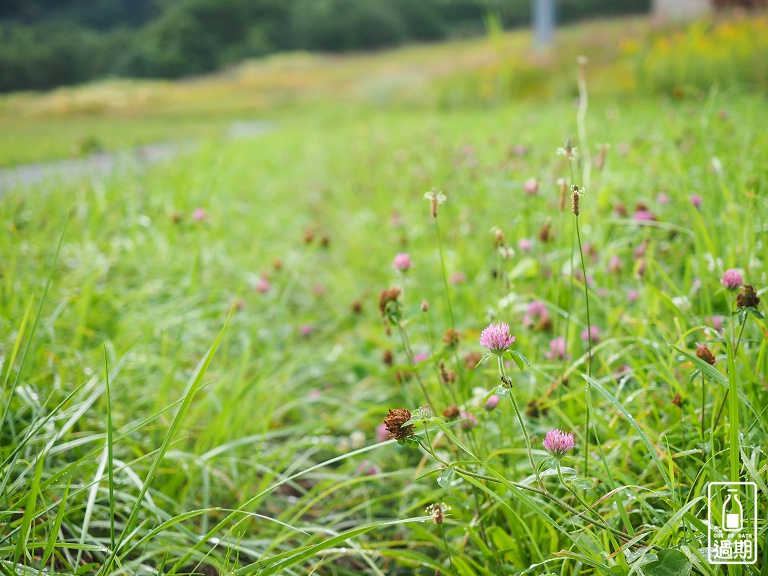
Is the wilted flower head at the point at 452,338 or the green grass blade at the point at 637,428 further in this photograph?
the wilted flower head at the point at 452,338

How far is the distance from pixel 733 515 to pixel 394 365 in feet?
2.35

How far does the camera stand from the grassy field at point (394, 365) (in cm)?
75

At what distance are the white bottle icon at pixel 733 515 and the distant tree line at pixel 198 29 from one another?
2.10 m

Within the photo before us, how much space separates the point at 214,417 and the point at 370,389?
0.43 meters

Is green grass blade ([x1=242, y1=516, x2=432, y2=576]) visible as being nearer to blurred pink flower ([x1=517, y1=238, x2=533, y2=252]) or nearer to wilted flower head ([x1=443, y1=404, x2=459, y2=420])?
wilted flower head ([x1=443, y1=404, x2=459, y2=420])

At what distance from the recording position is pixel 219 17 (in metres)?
9.45

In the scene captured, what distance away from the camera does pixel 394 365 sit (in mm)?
1224

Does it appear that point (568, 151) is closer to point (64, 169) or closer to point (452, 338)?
point (452, 338)

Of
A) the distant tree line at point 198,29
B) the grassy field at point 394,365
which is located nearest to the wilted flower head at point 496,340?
the grassy field at point 394,365

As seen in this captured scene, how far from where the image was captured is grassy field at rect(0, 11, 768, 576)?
2.45ft

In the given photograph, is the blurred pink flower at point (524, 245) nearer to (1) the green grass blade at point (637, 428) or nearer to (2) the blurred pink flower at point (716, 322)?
(2) the blurred pink flower at point (716, 322)

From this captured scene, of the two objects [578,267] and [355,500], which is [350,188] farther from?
[355,500]

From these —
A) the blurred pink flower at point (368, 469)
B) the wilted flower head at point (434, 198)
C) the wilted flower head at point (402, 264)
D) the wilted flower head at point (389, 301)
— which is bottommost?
the blurred pink flower at point (368, 469)

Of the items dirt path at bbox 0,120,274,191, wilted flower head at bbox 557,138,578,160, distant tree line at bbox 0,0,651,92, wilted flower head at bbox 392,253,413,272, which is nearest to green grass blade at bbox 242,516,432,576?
wilted flower head at bbox 392,253,413,272
